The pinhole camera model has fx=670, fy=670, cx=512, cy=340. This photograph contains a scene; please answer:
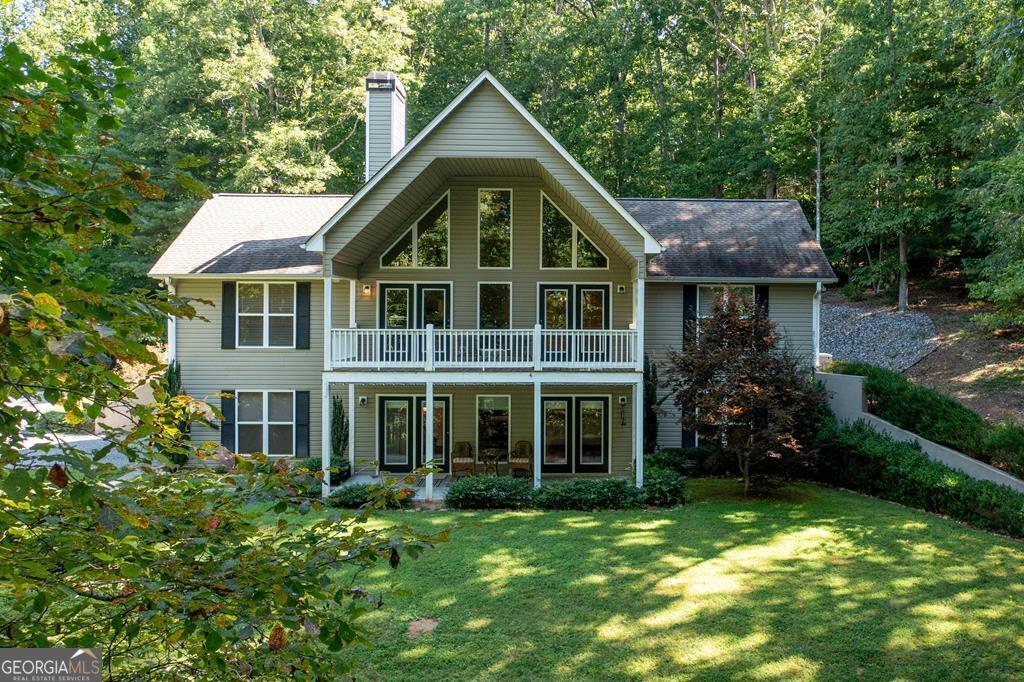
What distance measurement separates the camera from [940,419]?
13.3 meters

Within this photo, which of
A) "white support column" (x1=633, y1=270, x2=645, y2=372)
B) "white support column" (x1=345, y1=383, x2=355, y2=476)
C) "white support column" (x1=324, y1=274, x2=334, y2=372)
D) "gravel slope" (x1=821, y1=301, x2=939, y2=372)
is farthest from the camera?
"gravel slope" (x1=821, y1=301, x2=939, y2=372)

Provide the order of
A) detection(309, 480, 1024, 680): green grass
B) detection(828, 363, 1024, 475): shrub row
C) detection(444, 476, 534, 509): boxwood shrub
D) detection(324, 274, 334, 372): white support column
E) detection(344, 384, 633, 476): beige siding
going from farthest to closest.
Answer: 1. detection(344, 384, 633, 476): beige siding
2. detection(324, 274, 334, 372): white support column
3. detection(444, 476, 534, 509): boxwood shrub
4. detection(828, 363, 1024, 475): shrub row
5. detection(309, 480, 1024, 680): green grass

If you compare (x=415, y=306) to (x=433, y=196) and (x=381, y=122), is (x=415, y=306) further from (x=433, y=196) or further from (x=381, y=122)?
(x=381, y=122)

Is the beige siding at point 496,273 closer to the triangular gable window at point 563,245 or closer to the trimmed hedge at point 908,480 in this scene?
the triangular gable window at point 563,245

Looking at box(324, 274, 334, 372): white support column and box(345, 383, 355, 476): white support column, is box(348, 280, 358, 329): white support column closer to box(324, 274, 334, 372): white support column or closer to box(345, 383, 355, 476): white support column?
box(324, 274, 334, 372): white support column

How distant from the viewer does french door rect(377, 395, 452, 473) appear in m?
16.7

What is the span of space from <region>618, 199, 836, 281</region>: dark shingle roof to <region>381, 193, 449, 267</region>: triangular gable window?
525cm

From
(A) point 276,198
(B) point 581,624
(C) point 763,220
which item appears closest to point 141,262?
(A) point 276,198

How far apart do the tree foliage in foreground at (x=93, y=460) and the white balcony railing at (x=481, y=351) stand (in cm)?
1116

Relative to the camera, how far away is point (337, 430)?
16188 millimetres

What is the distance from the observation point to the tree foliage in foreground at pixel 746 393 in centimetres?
1302

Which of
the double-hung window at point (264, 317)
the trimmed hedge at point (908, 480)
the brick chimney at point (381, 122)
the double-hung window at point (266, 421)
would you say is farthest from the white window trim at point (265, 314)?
the trimmed hedge at point (908, 480)

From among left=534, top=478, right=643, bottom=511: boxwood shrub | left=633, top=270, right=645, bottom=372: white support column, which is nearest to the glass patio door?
left=534, top=478, right=643, bottom=511: boxwood shrub

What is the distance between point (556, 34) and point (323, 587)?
32146 millimetres
